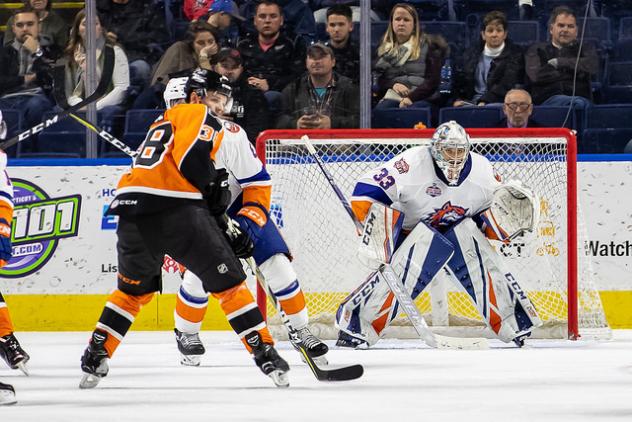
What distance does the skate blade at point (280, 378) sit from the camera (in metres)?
3.80

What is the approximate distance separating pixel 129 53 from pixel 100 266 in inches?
43.4

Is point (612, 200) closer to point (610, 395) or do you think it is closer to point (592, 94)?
point (592, 94)

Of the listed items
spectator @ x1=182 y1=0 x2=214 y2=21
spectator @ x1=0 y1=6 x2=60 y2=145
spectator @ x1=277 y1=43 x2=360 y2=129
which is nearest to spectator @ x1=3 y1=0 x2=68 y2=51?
spectator @ x1=0 y1=6 x2=60 y2=145

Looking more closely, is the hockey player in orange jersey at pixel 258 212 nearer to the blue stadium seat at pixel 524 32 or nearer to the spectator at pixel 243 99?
the spectator at pixel 243 99

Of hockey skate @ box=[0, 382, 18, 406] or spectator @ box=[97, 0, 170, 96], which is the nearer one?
hockey skate @ box=[0, 382, 18, 406]

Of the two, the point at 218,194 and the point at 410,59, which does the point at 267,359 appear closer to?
the point at 218,194

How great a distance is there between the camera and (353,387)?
3838mm

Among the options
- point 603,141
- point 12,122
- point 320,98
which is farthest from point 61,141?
point 603,141

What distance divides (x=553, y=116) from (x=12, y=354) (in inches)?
116

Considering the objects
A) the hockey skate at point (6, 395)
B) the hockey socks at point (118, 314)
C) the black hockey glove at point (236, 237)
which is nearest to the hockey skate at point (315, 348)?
the black hockey glove at point (236, 237)

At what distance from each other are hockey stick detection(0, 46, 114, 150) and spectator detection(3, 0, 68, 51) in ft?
0.95

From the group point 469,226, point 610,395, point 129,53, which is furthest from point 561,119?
point 610,395

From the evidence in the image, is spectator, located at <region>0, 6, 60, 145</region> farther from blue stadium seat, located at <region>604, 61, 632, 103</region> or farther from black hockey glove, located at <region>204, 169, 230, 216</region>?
black hockey glove, located at <region>204, 169, 230, 216</region>

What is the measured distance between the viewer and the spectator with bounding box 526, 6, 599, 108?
624 centimetres
